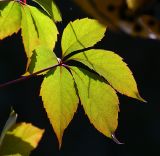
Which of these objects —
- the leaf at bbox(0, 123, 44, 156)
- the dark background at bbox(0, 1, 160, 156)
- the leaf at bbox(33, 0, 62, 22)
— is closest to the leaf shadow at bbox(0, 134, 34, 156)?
the leaf at bbox(0, 123, 44, 156)

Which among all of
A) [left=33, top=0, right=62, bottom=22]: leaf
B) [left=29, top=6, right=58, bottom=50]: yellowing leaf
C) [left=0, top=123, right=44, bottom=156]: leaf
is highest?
[left=33, top=0, right=62, bottom=22]: leaf

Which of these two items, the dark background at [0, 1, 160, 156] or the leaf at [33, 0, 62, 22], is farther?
the dark background at [0, 1, 160, 156]

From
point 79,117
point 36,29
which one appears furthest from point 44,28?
point 79,117

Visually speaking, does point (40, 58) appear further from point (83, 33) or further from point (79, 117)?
point (79, 117)

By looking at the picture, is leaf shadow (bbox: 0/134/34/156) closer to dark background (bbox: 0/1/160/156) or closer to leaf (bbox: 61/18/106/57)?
leaf (bbox: 61/18/106/57)

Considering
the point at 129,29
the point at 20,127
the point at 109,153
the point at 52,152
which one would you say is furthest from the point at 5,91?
the point at 20,127
